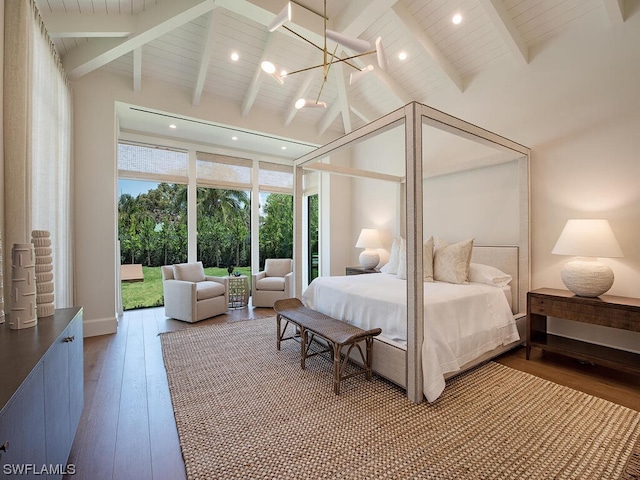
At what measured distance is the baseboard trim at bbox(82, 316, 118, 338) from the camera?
145 inches

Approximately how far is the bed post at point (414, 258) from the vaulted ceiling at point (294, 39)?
4.73 ft

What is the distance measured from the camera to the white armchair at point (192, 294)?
421 centimetres

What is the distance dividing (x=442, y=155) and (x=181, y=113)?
3832 mm

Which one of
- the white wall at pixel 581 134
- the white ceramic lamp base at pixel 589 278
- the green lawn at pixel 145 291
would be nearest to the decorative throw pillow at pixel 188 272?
the green lawn at pixel 145 291

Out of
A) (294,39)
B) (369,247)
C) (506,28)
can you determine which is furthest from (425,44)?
(369,247)

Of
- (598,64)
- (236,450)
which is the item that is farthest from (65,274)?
(598,64)

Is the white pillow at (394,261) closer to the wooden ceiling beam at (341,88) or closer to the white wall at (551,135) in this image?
the white wall at (551,135)

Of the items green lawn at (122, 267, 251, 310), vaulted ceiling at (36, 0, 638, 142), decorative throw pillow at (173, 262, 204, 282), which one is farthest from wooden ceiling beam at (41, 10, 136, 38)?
green lawn at (122, 267, 251, 310)

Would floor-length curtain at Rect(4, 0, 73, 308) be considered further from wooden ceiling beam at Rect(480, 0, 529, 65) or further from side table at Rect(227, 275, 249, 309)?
wooden ceiling beam at Rect(480, 0, 529, 65)

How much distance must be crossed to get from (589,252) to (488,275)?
2.95ft

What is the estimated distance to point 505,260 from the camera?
350 cm

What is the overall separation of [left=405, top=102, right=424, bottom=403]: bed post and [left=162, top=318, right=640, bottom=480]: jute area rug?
9.1 inches

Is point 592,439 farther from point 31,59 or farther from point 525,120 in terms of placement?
point 31,59

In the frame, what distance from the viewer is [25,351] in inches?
48.0
